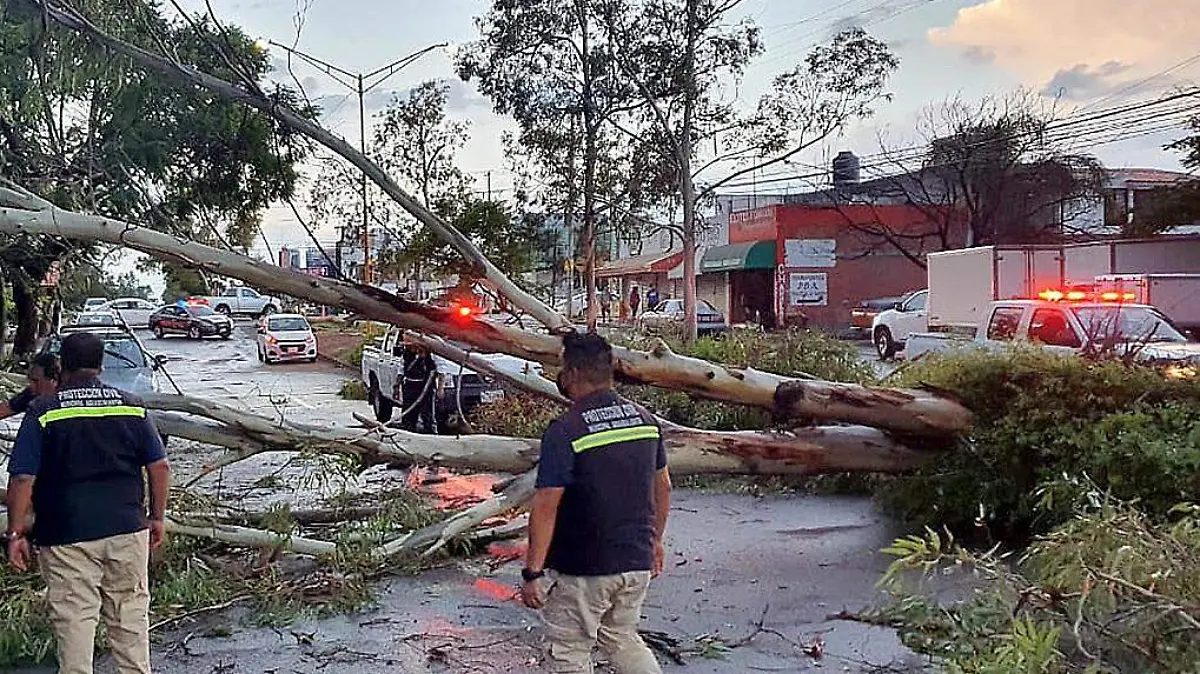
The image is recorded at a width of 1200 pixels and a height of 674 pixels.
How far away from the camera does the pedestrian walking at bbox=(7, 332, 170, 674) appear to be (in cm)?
468

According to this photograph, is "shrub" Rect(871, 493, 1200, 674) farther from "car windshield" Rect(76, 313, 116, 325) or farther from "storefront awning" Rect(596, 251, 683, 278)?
"storefront awning" Rect(596, 251, 683, 278)

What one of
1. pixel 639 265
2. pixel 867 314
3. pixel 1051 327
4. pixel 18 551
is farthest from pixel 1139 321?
pixel 639 265

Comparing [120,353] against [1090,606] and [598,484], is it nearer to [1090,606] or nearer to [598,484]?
[598,484]

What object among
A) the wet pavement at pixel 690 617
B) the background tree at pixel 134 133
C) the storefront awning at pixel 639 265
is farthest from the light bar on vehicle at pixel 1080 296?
the storefront awning at pixel 639 265

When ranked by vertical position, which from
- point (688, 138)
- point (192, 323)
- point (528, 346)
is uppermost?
point (688, 138)

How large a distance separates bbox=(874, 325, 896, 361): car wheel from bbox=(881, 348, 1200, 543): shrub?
740 inches

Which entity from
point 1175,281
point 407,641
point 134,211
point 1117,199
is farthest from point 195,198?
point 1117,199

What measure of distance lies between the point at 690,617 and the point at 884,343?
22.0 metres

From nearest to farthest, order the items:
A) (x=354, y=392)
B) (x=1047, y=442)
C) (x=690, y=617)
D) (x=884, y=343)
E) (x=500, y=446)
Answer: (x=690, y=617)
(x=1047, y=442)
(x=500, y=446)
(x=354, y=392)
(x=884, y=343)

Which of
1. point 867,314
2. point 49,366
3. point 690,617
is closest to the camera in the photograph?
point 49,366

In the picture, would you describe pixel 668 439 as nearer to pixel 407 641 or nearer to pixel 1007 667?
pixel 407 641

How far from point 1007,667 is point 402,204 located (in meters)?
5.52

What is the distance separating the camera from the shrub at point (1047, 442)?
22.8 ft

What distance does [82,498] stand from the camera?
4.70 meters
